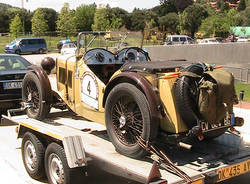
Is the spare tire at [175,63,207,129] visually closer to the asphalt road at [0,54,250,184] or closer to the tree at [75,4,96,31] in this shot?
the asphalt road at [0,54,250,184]

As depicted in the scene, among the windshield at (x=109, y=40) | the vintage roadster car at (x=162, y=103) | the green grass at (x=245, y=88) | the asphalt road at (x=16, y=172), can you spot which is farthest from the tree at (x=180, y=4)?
the vintage roadster car at (x=162, y=103)

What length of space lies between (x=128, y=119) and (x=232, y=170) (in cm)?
131

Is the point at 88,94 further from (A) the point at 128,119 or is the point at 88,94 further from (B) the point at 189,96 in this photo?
(B) the point at 189,96

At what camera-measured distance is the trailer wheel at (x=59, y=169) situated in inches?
171

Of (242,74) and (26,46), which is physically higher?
(26,46)

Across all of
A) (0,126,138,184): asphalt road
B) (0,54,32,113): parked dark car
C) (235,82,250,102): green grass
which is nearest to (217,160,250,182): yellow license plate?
(0,126,138,184): asphalt road

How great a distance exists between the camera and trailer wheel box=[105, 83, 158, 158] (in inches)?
152

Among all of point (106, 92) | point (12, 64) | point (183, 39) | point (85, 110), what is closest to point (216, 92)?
point (106, 92)

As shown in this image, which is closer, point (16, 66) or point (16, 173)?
point (16, 173)

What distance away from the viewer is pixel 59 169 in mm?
4602

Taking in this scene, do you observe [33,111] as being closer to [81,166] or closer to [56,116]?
[56,116]

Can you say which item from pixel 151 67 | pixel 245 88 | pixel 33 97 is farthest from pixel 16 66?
pixel 245 88

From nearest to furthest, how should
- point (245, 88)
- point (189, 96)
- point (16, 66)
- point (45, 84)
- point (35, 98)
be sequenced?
point (189, 96)
point (45, 84)
point (35, 98)
point (16, 66)
point (245, 88)

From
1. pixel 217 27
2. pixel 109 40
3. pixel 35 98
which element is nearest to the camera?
pixel 35 98
